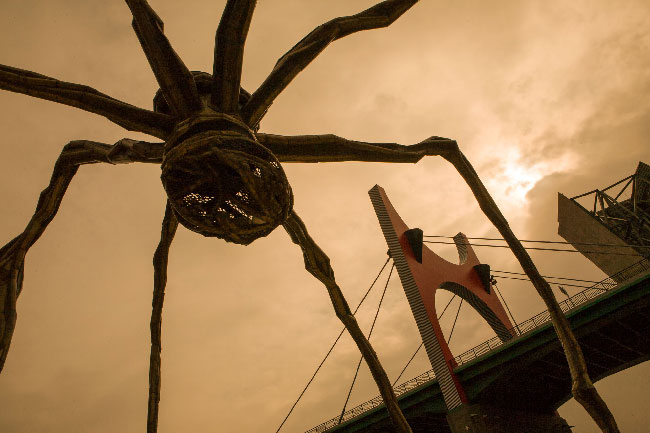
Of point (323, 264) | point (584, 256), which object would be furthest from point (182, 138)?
point (584, 256)

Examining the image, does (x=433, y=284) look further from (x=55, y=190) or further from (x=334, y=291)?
(x=55, y=190)

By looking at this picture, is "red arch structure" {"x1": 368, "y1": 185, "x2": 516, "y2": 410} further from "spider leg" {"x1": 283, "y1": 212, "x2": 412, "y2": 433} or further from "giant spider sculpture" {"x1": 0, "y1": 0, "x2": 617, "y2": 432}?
"giant spider sculpture" {"x1": 0, "y1": 0, "x2": 617, "y2": 432}

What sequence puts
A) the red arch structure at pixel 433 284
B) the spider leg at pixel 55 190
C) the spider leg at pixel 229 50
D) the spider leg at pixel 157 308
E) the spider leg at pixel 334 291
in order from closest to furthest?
the spider leg at pixel 55 190 → the spider leg at pixel 229 50 → the spider leg at pixel 157 308 → the spider leg at pixel 334 291 → the red arch structure at pixel 433 284

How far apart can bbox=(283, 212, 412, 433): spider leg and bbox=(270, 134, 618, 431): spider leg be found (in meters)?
0.60

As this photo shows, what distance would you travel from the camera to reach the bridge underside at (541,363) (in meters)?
12.1

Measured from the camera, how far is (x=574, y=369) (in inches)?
66.9

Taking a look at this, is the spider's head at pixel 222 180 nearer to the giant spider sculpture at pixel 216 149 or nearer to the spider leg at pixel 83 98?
the giant spider sculpture at pixel 216 149

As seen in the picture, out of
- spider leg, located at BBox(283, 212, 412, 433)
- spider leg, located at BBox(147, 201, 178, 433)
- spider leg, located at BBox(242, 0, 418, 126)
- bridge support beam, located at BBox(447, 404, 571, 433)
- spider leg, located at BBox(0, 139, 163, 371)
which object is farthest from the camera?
bridge support beam, located at BBox(447, 404, 571, 433)


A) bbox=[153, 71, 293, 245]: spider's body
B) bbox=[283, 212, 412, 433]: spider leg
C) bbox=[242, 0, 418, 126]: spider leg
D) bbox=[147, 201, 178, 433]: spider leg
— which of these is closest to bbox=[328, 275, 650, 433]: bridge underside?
bbox=[283, 212, 412, 433]: spider leg

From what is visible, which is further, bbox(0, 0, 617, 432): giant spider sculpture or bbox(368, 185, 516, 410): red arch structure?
bbox(368, 185, 516, 410): red arch structure

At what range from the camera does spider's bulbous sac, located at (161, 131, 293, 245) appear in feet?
5.05

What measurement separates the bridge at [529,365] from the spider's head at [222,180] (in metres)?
13.6

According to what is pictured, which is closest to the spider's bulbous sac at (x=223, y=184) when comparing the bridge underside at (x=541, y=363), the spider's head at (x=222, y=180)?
the spider's head at (x=222, y=180)

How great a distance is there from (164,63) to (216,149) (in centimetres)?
60
